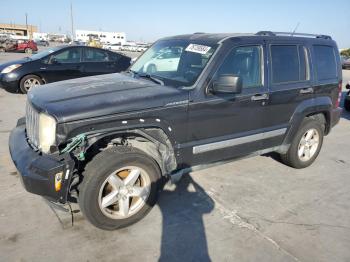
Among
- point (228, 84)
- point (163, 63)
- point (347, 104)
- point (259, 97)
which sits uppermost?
point (163, 63)

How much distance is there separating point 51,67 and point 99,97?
7174 millimetres

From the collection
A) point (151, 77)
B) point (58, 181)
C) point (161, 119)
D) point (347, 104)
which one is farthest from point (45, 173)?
point (347, 104)

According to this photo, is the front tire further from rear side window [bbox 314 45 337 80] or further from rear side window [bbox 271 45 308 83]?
rear side window [bbox 314 45 337 80]

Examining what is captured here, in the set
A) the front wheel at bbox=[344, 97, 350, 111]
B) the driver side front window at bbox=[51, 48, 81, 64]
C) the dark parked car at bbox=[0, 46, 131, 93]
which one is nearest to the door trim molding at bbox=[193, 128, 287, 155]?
the front wheel at bbox=[344, 97, 350, 111]

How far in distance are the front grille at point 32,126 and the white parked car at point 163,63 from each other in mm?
1581

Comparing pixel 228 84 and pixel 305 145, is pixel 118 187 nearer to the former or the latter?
pixel 228 84

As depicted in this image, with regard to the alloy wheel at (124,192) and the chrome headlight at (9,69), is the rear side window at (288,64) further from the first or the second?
the chrome headlight at (9,69)

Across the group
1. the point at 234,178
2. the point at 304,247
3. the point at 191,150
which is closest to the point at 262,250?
the point at 304,247

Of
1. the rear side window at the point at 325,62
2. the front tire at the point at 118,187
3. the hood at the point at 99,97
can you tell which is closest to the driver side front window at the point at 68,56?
the hood at the point at 99,97

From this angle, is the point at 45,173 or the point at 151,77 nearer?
the point at 45,173

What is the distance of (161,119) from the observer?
3365 millimetres

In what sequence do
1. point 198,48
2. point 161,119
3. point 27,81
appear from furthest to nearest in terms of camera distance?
point 27,81
point 198,48
point 161,119

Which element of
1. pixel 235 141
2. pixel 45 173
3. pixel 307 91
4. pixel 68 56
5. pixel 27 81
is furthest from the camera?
pixel 68 56

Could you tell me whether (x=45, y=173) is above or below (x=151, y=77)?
below
